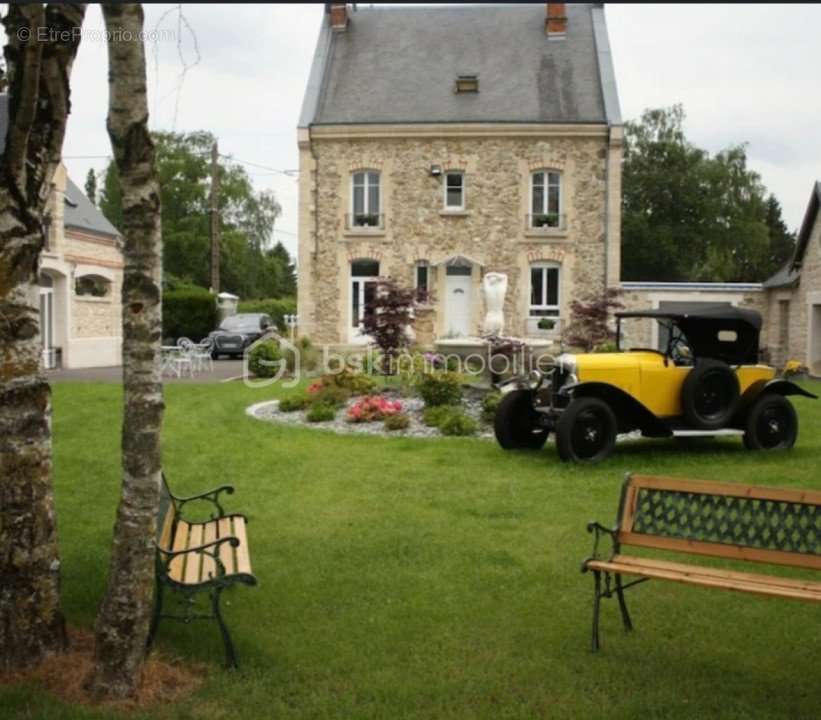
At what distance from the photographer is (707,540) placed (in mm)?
5195

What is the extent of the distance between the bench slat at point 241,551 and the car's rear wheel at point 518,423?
17.8 feet

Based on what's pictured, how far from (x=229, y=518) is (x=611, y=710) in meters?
2.86

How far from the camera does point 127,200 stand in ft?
13.5

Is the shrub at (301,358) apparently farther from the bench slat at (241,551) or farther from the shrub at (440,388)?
the bench slat at (241,551)

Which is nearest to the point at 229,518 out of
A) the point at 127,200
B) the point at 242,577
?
the point at 242,577

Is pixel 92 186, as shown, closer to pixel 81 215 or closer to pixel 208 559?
pixel 81 215

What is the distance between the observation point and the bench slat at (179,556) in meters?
4.95

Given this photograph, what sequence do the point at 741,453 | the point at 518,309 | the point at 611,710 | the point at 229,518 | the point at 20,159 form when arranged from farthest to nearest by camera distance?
the point at 518,309
the point at 741,453
the point at 229,518
the point at 20,159
the point at 611,710

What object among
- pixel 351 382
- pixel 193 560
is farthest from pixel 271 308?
pixel 193 560

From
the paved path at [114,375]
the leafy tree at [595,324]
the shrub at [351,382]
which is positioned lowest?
the paved path at [114,375]

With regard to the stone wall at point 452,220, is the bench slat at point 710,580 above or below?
below

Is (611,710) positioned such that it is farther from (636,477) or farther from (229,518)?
(229,518)

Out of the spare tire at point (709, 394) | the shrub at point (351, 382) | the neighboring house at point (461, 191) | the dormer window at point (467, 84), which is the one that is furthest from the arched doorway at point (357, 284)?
the spare tire at point (709, 394)

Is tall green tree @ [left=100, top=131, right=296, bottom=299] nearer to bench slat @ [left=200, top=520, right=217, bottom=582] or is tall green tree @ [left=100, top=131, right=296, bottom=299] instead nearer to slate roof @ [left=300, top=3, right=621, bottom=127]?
slate roof @ [left=300, top=3, right=621, bottom=127]
